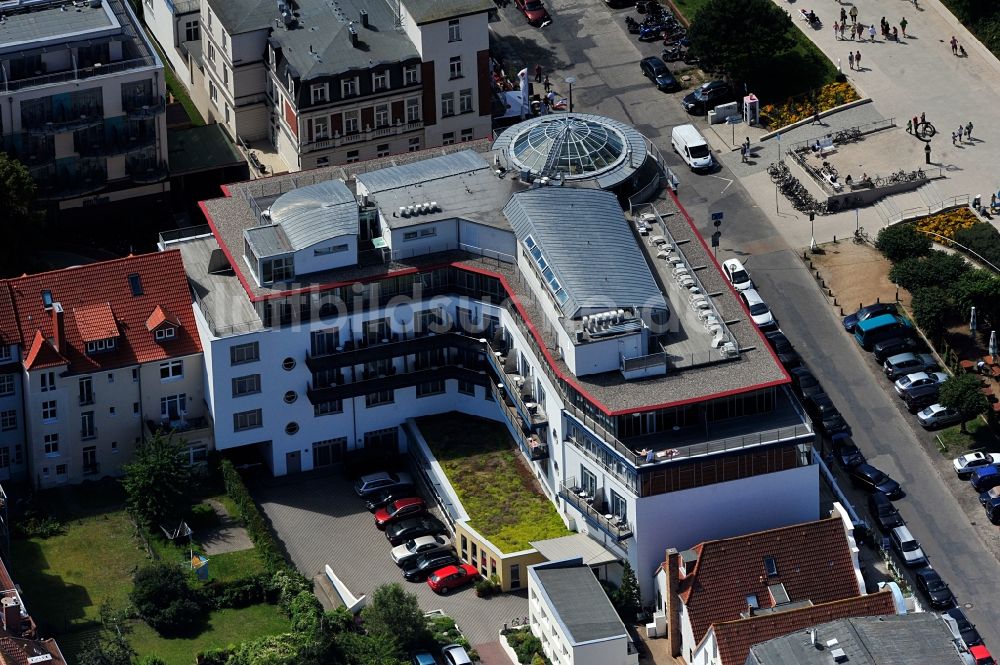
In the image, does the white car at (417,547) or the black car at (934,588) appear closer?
the black car at (934,588)

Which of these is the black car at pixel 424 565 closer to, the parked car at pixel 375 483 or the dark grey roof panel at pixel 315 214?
the parked car at pixel 375 483

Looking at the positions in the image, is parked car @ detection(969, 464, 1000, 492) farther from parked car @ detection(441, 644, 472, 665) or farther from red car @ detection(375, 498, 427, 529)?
parked car @ detection(441, 644, 472, 665)

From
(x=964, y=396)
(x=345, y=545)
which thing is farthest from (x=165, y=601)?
(x=964, y=396)

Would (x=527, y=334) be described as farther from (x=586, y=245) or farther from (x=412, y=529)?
(x=412, y=529)

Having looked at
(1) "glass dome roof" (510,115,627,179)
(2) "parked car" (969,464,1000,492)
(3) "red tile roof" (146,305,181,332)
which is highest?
(1) "glass dome roof" (510,115,627,179)

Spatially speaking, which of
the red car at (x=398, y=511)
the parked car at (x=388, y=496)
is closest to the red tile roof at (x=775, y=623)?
the red car at (x=398, y=511)

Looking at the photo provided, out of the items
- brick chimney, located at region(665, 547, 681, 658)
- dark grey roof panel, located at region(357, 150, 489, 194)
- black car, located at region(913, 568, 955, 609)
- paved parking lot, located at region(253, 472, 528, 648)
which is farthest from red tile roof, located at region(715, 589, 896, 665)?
dark grey roof panel, located at region(357, 150, 489, 194)

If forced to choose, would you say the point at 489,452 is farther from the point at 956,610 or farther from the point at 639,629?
the point at 956,610
